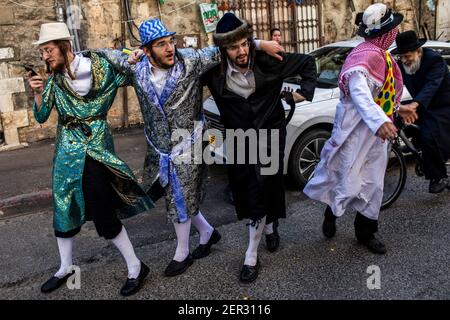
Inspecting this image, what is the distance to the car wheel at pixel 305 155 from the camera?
509 cm

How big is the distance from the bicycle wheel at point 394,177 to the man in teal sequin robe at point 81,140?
8.55ft

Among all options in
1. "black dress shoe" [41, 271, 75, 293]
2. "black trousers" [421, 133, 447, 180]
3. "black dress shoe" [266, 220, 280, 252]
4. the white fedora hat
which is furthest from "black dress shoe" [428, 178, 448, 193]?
the white fedora hat

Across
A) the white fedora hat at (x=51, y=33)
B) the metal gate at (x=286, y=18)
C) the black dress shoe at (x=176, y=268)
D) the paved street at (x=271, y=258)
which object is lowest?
the paved street at (x=271, y=258)

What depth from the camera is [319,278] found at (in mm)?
3391

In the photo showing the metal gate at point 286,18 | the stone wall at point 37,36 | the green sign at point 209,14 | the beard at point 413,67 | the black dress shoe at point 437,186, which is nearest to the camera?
the beard at point 413,67

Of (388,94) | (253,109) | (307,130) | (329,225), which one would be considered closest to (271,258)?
(329,225)

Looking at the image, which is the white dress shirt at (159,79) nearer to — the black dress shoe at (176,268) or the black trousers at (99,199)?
the black trousers at (99,199)

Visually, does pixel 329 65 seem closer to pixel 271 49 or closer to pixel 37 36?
pixel 271 49

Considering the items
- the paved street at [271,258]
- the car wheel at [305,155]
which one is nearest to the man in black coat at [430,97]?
the paved street at [271,258]

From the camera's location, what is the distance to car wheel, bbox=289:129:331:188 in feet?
16.7

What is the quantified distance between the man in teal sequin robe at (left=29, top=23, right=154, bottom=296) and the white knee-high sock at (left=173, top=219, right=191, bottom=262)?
1.27 ft

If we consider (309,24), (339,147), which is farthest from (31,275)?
(309,24)

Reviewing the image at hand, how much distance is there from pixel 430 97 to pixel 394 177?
87 centimetres

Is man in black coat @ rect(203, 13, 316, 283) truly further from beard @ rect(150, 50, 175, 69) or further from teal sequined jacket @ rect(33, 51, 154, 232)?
teal sequined jacket @ rect(33, 51, 154, 232)
